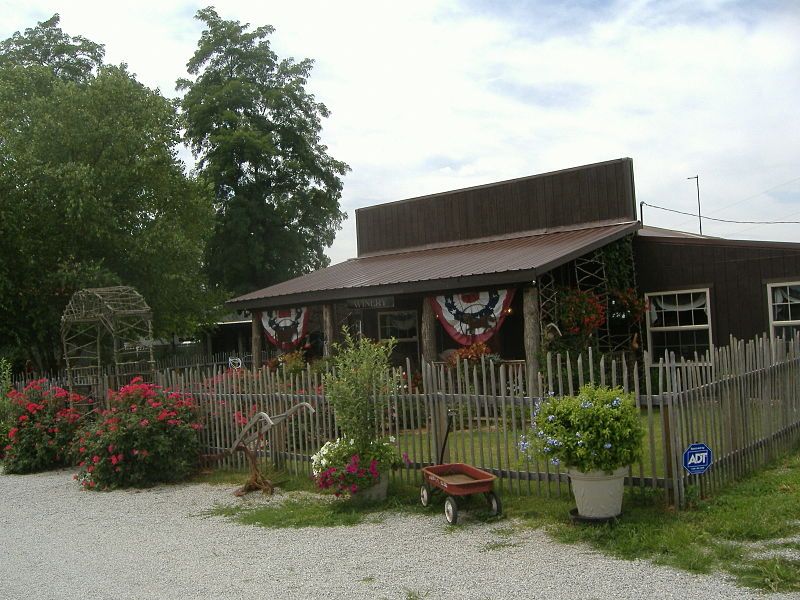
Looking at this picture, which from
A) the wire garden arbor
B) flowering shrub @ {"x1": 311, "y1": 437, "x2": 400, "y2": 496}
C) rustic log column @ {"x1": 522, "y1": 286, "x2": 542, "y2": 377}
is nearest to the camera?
flowering shrub @ {"x1": 311, "y1": 437, "x2": 400, "y2": 496}

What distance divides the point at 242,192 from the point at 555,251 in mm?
19511

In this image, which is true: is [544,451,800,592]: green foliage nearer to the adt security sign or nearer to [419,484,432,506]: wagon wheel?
the adt security sign

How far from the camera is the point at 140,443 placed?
9742mm

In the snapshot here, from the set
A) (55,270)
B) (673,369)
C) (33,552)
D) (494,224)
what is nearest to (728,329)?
(494,224)

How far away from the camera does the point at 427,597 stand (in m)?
5.12

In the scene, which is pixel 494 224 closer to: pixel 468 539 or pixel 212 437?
pixel 212 437

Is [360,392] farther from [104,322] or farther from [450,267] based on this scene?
[450,267]

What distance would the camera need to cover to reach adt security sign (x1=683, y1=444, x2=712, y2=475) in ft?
21.5

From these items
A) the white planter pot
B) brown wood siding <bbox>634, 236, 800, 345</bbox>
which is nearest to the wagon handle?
the white planter pot

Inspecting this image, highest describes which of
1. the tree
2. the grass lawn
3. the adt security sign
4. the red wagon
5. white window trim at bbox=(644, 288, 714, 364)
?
the tree

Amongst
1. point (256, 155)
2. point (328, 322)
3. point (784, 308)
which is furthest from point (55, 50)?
point (784, 308)

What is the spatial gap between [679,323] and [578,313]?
8.55ft

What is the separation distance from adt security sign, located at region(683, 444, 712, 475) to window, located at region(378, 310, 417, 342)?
11.2 metres

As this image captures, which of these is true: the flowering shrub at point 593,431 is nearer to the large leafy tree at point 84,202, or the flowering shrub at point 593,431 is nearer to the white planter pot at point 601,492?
the white planter pot at point 601,492
